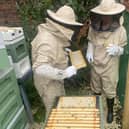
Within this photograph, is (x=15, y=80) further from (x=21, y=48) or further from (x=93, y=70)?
(x=93, y=70)

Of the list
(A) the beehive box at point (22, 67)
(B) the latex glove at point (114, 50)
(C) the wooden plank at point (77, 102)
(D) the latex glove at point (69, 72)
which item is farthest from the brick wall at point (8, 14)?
(C) the wooden plank at point (77, 102)

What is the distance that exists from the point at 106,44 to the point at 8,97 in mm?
1439

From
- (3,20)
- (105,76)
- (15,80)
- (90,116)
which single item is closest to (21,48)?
(15,80)

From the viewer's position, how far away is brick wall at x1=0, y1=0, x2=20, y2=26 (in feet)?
22.6

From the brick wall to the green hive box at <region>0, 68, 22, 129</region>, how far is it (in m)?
3.16

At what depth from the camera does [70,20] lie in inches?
147

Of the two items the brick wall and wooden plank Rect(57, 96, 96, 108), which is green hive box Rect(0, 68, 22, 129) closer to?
wooden plank Rect(57, 96, 96, 108)

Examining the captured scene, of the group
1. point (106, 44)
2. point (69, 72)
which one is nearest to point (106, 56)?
point (106, 44)

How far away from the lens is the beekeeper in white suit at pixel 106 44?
168 inches

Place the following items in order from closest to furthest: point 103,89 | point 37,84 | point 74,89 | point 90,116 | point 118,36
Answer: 1. point 90,116
2. point 37,84
3. point 118,36
4. point 103,89
5. point 74,89

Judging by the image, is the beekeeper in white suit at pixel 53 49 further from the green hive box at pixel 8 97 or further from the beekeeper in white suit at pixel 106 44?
the beekeeper in white suit at pixel 106 44

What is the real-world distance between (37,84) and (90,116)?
1017mm

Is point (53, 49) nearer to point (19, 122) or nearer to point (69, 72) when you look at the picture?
point (69, 72)

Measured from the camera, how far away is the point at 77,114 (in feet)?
10.7
